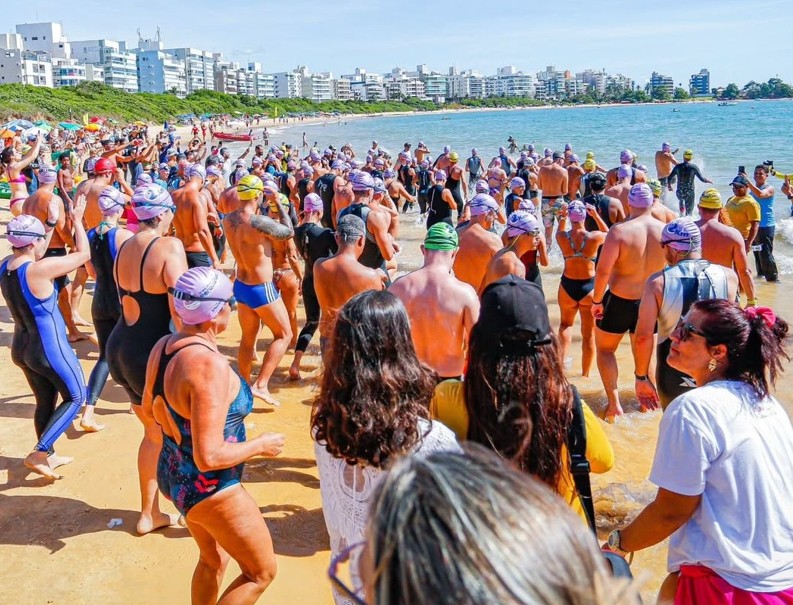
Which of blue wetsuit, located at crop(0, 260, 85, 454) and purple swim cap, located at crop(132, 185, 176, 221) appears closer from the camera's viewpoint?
purple swim cap, located at crop(132, 185, 176, 221)

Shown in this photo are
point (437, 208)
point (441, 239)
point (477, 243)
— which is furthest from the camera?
point (437, 208)

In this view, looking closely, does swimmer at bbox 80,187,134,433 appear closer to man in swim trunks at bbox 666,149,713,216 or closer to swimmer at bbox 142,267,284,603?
swimmer at bbox 142,267,284,603

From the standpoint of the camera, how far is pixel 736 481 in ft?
6.70

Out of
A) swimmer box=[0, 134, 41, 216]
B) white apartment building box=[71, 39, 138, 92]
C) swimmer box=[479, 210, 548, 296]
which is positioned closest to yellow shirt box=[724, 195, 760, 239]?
swimmer box=[479, 210, 548, 296]

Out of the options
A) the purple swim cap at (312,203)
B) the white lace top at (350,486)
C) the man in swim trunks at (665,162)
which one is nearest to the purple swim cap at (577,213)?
the purple swim cap at (312,203)

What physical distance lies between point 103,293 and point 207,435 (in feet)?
10.6

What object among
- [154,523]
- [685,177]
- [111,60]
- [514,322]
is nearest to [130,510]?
[154,523]

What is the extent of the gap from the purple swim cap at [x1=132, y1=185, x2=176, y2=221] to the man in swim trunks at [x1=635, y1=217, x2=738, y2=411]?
126 inches

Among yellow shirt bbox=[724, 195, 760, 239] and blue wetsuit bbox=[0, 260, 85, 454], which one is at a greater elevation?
yellow shirt bbox=[724, 195, 760, 239]

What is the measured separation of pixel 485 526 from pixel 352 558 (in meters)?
0.37

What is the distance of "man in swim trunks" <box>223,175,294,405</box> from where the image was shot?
5922mm

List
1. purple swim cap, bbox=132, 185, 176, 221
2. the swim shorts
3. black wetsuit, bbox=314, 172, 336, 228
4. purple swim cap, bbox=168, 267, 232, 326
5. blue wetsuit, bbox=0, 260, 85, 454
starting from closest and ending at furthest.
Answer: purple swim cap, bbox=168, 267, 232, 326 → purple swim cap, bbox=132, 185, 176, 221 → blue wetsuit, bbox=0, 260, 85, 454 → the swim shorts → black wetsuit, bbox=314, 172, 336, 228

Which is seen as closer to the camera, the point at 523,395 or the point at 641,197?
the point at 523,395

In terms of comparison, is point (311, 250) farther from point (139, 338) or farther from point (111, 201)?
point (139, 338)
